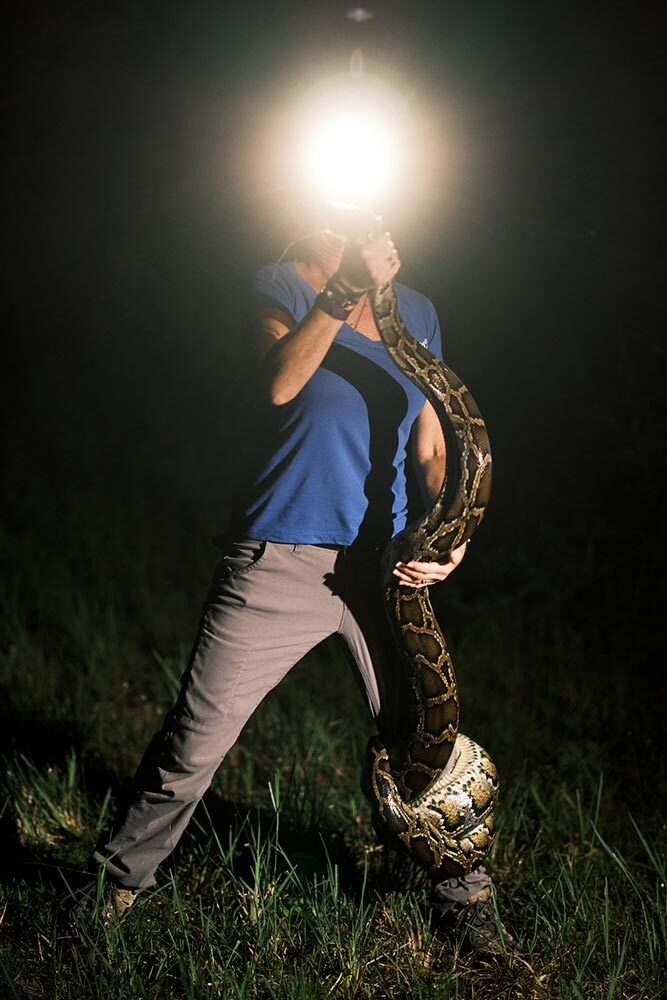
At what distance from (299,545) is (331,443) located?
319 millimetres

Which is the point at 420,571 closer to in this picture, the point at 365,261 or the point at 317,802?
the point at 365,261

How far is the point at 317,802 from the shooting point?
338 centimetres

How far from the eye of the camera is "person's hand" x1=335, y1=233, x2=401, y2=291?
82.0 inches

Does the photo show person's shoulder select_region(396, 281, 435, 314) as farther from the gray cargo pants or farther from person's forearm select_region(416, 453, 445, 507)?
the gray cargo pants

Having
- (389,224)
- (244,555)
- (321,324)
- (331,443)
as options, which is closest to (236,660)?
(244,555)

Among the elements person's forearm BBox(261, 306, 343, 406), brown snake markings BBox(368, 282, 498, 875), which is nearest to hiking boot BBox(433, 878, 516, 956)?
brown snake markings BBox(368, 282, 498, 875)

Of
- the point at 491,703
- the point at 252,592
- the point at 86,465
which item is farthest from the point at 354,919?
the point at 86,465

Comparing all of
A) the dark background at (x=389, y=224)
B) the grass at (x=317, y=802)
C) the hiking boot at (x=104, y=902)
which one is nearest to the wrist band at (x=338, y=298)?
the dark background at (x=389, y=224)

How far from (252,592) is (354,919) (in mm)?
1079

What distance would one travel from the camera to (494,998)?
2465 mm

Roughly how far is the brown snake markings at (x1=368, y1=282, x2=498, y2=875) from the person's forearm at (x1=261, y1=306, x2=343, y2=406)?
0.67 ft

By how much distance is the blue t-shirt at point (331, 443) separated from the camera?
2.40m

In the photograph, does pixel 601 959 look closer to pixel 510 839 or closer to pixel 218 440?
pixel 510 839

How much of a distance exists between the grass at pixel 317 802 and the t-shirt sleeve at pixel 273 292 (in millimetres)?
1542
